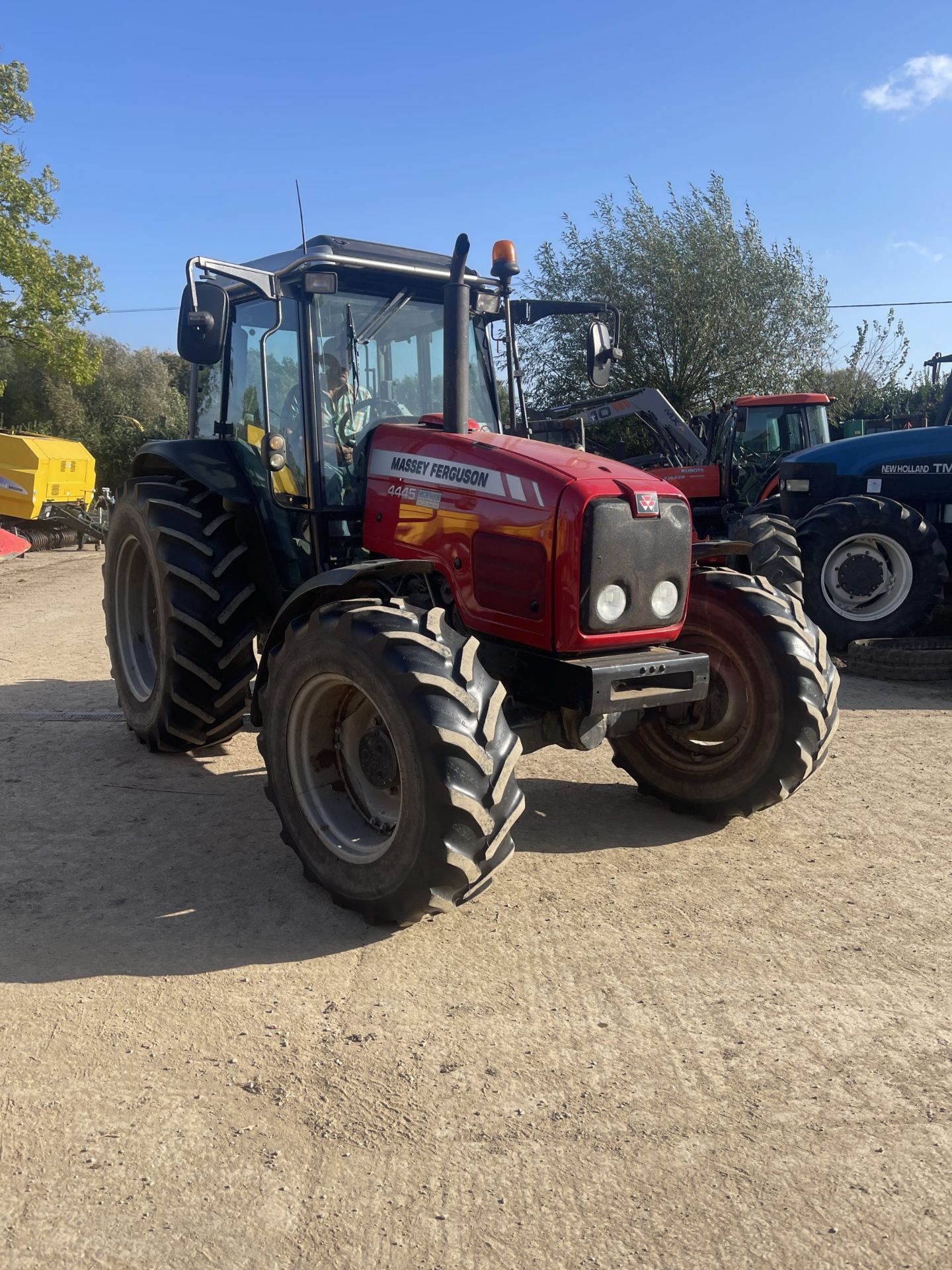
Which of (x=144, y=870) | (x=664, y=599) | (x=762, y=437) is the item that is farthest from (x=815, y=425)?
(x=144, y=870)

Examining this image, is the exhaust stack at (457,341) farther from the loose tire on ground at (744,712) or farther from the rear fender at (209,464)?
the rear fender at (209,464)

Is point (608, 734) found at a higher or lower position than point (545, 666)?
lower

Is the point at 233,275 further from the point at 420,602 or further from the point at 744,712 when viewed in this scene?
the point at 744,712

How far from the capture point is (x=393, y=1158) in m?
2.46

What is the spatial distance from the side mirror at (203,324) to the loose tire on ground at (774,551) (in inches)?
167

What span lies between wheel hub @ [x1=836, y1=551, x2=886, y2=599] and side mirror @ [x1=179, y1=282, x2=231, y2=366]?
6.12 meters

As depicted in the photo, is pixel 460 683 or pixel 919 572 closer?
pixel 460 683

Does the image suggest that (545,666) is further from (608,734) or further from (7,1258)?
(7,1258)

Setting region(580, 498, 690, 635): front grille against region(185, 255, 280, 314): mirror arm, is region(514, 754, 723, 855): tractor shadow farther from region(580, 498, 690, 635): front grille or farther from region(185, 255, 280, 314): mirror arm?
region(185, 255, 280, 314): mirror arm

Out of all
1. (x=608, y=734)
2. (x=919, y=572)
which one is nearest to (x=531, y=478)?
(x=608, y=734)

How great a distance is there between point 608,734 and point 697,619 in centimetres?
77

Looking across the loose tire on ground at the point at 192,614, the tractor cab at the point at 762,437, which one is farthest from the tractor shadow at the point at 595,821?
the tractor cab at the point at 762,437

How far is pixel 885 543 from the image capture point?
8.73 metres

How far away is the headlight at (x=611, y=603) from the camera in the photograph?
12.8 feet
